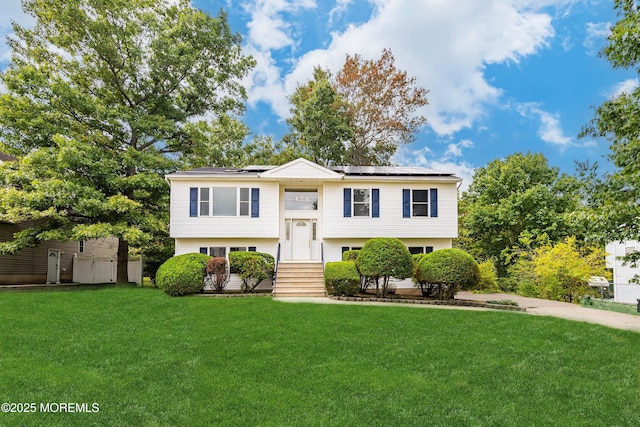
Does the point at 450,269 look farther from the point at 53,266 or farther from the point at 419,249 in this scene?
the point at 53,266

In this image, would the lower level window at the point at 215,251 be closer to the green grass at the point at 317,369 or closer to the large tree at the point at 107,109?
the large tree at the point at 107,109

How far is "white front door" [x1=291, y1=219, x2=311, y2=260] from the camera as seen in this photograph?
1934cm

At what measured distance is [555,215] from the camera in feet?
79.4

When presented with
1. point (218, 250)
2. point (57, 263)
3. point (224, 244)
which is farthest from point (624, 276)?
point (57, 263)

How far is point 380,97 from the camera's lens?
1181 inches

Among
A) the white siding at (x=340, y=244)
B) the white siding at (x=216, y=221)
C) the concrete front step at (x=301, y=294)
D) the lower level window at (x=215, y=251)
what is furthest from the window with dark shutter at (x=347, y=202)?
the lower level window at (x=215, y=251)

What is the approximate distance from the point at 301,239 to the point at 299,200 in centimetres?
180

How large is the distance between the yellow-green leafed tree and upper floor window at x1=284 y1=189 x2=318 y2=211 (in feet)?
32.6

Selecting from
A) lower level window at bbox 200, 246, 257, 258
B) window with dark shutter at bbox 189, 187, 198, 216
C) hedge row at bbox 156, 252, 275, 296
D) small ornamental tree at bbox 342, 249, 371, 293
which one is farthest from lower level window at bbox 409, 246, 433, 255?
window with dark shutter at bbox 189, 187, 198, 216

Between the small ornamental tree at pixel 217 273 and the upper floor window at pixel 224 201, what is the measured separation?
2828 millimetres

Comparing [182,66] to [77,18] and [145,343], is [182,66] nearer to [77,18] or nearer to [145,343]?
[77,18]

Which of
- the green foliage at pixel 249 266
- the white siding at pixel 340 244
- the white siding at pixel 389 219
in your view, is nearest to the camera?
the green foliage at pixel 249 266

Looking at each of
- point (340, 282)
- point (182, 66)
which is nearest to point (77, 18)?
point (182, 66)

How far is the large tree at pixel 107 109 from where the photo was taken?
1734cm
